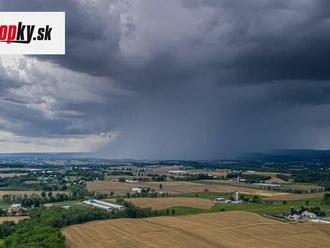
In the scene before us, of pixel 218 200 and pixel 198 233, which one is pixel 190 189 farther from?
pixel 198 233

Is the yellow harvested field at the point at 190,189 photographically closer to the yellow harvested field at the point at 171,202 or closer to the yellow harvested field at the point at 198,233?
the yellow harvested field at the point at 171,202

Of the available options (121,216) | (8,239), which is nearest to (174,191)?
(121,216)

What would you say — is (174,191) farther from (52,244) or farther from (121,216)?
(52,244)

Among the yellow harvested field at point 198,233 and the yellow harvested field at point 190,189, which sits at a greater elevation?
the yellow harvested field at point 190,189

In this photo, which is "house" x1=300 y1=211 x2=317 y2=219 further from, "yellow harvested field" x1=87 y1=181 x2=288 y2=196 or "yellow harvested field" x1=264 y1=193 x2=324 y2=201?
"yellow harvested field" x1=87 y1=181 x2=288 y2=196

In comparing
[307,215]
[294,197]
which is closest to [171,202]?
[307,215]

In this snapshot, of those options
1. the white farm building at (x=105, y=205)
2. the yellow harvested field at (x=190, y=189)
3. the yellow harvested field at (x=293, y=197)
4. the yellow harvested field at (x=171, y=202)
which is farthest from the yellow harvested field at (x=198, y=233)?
the yellow harvested field at (x=190, y=189)

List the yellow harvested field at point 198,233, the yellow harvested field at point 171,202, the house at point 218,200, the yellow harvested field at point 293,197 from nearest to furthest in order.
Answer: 1. the yellow harvested field at point 198,233
2. the yellow harvested field at point 171,202
3. the house at point 218,200
4. the yellow harvested field at point 293,197
